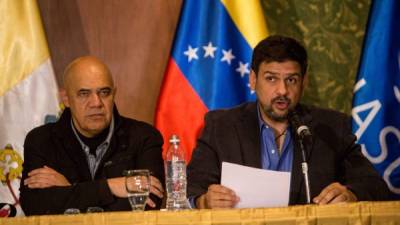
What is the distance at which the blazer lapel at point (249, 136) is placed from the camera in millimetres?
3424

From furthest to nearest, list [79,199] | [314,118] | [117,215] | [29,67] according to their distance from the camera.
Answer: [29,67], [314,118], [79,199], [117,215]

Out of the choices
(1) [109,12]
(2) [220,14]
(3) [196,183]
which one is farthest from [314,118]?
(1) [109,12]

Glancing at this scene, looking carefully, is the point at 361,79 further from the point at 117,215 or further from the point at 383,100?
the point at 117,215

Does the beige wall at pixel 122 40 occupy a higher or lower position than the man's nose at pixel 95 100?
higher

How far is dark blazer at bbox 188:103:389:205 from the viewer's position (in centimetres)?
336

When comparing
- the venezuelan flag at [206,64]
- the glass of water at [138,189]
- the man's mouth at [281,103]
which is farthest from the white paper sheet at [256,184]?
the venezuelan flag at [206,64]

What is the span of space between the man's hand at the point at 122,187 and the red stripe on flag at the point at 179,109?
1.02 meters

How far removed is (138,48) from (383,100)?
4.86ft

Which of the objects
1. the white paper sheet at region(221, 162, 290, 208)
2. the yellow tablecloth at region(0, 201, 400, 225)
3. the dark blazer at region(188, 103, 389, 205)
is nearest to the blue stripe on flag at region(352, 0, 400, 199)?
the dark blazer at region(188, 103, 389, 205)

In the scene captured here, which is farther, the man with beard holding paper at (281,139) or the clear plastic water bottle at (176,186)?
the man with beard holding paper at (281,139)

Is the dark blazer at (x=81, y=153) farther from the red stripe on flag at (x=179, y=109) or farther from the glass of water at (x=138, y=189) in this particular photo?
the red stripe on flag at (x=179, y=109)

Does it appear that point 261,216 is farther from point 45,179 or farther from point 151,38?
point 151,38

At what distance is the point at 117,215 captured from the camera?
2252mm

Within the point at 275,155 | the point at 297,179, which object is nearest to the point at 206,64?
the point at 275,155
